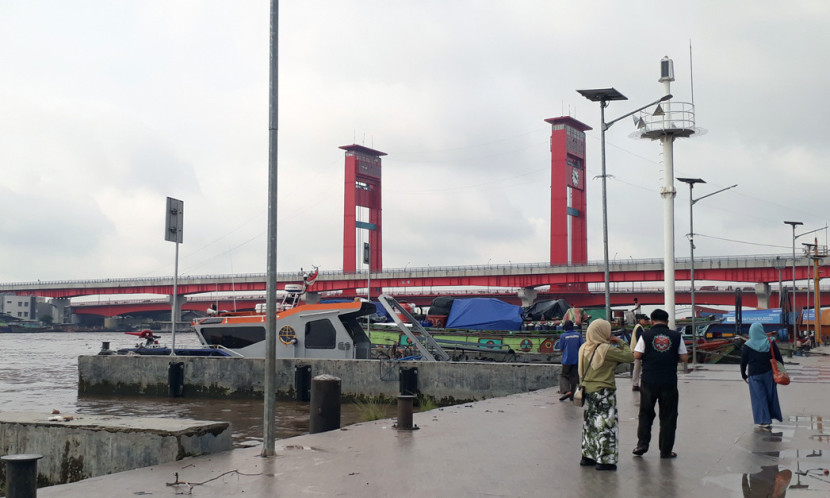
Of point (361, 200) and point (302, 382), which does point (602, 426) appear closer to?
point (302, 382)

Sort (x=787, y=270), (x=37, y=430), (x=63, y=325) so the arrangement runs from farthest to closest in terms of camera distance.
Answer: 1. (x=63, y=325)
2. (x=787, y=270)
3. (x=37, y=430)

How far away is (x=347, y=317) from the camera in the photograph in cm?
2645

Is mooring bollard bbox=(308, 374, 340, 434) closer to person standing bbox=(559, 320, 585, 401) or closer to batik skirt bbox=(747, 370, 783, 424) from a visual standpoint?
person standing bbox=(559, 320, 585, 401)

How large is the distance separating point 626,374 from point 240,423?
12.2 m

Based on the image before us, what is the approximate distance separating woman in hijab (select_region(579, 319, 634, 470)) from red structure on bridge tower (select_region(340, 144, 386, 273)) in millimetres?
90182

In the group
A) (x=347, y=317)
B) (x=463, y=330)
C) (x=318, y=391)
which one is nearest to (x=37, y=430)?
(x=318, y=391)

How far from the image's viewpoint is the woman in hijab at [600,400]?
29.8 ft

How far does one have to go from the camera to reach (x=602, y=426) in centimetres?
909

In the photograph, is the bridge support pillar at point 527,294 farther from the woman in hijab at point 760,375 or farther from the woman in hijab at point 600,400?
the woman in hijab at point 600,400

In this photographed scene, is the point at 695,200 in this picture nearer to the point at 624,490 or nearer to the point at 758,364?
the point at 758,364

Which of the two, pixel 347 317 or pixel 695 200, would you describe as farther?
pixel 695 200

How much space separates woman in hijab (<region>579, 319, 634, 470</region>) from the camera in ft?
29.8

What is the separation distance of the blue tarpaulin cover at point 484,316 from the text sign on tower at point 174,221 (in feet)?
48.5

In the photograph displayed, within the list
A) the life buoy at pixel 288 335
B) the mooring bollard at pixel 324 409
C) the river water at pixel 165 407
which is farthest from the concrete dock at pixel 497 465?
the life buoy at pixel 288 335
